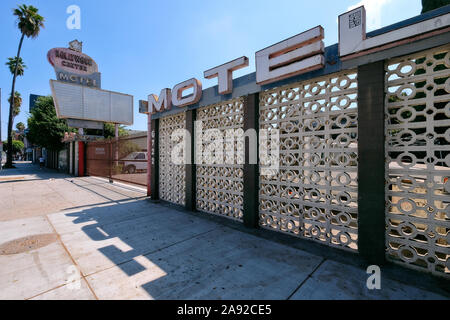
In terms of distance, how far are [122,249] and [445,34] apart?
5.29 meters

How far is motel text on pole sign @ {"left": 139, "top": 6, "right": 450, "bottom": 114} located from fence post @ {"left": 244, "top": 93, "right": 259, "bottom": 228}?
48cm

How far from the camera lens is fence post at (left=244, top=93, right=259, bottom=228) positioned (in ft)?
14.2

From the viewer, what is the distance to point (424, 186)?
2.65 meters

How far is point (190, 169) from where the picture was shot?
5785 millimetres

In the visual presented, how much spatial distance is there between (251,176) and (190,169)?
6.81 ft

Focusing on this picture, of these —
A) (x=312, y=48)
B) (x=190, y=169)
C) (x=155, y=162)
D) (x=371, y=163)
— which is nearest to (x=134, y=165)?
(x=155, y=162)

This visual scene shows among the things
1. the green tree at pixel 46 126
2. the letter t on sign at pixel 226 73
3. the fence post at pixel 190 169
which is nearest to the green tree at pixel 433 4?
the letter t on sign at pixel 226 73

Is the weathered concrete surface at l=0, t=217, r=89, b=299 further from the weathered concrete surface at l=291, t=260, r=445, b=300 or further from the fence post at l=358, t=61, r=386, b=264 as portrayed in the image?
the fence post at l=358, t=61, r=386, b=264

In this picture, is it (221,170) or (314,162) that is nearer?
(314,162)

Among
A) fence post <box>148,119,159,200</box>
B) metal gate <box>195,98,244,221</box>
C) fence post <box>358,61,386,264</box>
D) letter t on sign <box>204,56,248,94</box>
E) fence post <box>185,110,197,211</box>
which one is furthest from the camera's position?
fence post <box>148,119,159,200</box>

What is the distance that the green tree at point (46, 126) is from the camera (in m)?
17.8

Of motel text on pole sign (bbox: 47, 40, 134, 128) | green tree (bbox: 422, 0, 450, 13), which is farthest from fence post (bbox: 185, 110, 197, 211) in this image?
green tree (bbox: 422, 0, 450, 13)

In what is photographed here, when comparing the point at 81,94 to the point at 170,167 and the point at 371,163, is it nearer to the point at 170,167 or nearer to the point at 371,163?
the point at 170,167
